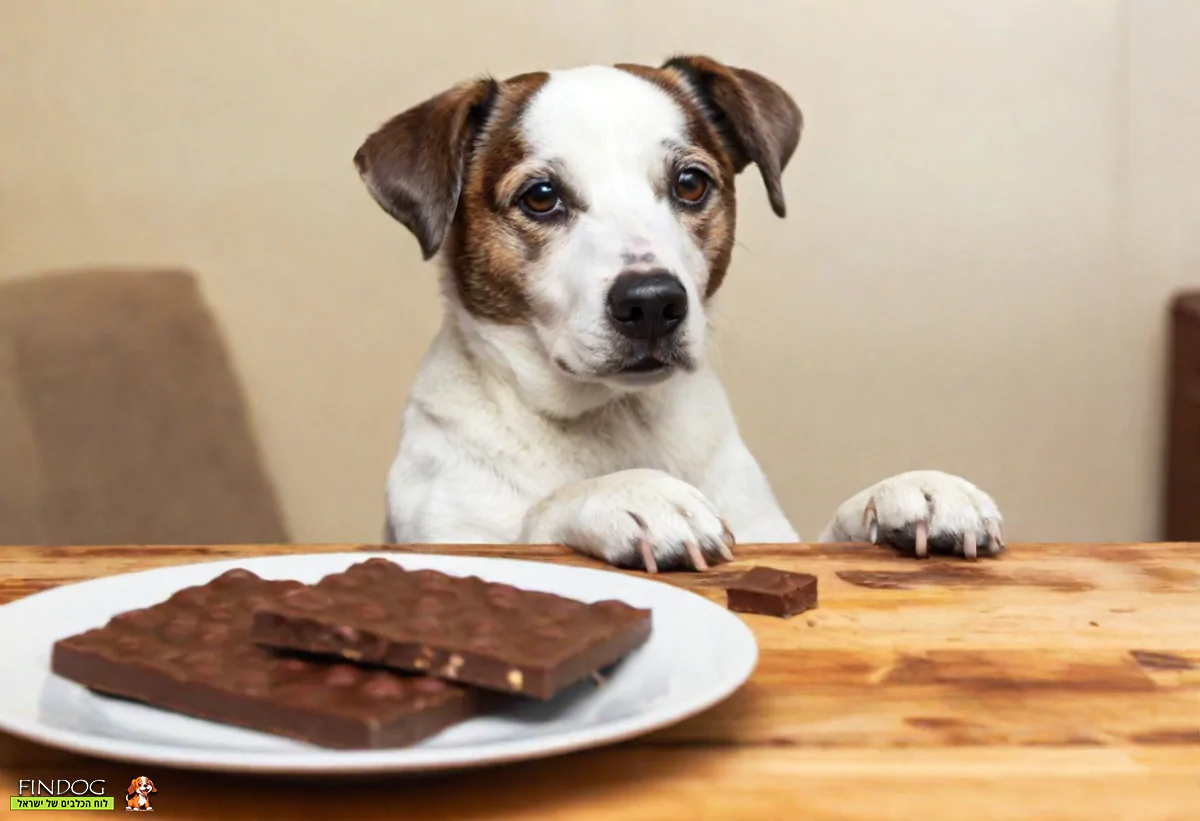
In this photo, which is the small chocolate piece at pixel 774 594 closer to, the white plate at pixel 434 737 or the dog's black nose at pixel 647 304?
the white plate at pixel 434 737

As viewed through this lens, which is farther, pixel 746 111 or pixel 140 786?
pixel 746 111

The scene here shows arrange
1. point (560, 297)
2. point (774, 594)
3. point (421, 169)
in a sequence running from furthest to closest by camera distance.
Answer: point (421, 169), point (560, 297), point (774, 594)

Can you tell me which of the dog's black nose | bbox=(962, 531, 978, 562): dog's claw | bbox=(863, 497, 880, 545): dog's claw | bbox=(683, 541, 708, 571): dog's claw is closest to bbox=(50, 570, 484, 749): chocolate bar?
bbox=(683, 541, 708, 571): dog's claw

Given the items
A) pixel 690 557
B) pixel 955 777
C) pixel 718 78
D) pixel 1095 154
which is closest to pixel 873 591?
pixel 690 557

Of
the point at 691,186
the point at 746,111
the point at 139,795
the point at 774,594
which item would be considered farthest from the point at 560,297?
the point at 139,795

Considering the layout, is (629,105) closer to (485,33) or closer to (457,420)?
(457,420)

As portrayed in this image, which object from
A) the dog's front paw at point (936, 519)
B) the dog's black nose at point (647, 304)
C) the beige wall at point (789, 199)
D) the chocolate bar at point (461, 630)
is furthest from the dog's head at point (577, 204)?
the beige wall at point (789, 199)

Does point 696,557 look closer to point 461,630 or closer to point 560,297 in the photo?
point 461,630

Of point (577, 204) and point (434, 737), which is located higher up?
point (577, 204)
